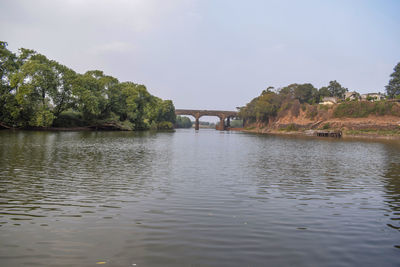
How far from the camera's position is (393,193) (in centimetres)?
1466

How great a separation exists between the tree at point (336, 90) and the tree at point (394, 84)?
67.1 ft

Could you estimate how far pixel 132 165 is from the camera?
21.5 meters

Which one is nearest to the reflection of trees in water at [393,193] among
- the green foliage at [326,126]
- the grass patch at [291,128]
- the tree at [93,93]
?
the tree at [93,93]

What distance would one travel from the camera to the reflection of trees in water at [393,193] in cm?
1041

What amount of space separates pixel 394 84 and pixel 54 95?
153562 mm

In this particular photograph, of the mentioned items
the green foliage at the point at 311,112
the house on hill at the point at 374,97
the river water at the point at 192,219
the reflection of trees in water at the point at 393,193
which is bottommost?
the reflection of trees in water at the point at 393,193

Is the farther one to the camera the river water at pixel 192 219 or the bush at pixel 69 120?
the bush at pixel 69 120

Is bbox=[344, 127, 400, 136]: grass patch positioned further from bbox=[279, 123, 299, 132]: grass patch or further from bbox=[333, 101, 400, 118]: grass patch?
bbox=[279, 123, 299, 132]: grass patch

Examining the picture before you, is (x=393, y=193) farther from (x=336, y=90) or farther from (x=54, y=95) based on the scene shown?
(x=336, y=90)

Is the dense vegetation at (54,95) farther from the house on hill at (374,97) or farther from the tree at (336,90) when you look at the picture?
the tree at (336,90)

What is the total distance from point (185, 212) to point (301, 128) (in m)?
119

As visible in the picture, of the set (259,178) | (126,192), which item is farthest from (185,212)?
(259,178)

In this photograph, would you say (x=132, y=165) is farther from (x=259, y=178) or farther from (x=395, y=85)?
(x=395, y=85)

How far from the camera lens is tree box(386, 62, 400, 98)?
148500mm
